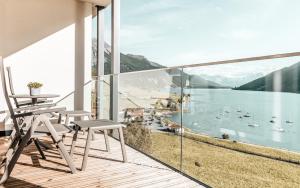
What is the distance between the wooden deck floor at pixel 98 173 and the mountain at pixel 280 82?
1104 mm

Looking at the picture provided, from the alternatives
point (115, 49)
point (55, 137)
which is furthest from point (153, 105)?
point (55, 137)

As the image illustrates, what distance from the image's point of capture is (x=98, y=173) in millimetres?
2705

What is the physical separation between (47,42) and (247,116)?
3854 millimetres

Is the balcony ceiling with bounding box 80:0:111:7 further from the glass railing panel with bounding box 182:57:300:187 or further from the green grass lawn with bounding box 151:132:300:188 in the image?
the glass railing panel with bounding box 182:57:300:187

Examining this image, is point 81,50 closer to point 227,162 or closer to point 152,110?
point 152,110

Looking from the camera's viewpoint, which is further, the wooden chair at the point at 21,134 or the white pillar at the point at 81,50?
the white pillar at the point at 81,50

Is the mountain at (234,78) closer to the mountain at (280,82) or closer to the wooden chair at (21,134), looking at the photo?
the mountain at (280,82)

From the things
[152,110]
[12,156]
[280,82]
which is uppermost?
[280,82]

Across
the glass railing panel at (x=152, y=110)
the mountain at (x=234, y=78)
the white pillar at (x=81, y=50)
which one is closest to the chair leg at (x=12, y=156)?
the glass railing panel at (x=152, y=110)

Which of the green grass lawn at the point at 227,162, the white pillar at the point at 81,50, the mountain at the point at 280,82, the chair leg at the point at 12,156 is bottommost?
the green grass lawn at the point at 227,162

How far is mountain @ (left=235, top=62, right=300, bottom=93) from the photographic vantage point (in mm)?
2229

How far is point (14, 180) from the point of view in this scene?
2.52 meters

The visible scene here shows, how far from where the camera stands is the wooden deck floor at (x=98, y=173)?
96.4 inches

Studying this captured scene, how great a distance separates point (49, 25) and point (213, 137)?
365 centimetres
